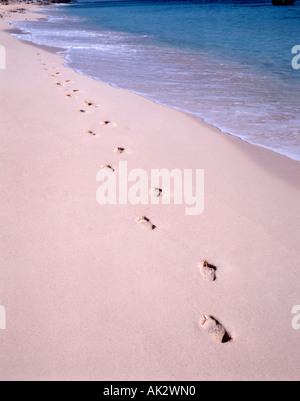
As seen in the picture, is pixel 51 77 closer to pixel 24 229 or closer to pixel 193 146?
pixel 193 146

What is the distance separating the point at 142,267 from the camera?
63.3 inches

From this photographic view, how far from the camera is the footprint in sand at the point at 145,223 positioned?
6.15ft

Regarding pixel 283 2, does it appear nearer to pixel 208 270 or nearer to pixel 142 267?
pixel 208 270

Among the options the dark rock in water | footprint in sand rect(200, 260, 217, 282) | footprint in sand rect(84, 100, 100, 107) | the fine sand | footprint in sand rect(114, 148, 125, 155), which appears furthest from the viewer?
the dark rock in water

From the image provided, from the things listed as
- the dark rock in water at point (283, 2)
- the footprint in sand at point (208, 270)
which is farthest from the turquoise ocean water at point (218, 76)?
the dark rock in water at point (283, 2)

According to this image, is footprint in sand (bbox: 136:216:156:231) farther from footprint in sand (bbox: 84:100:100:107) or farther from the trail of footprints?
footprint in sand (bbox: 84:100:100:107)

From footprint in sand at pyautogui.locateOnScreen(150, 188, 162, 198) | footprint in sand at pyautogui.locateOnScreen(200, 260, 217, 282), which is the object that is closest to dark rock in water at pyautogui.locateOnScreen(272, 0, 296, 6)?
footprint in sand at pyautogui.locateOnScreen(150, 188, 162, 198)

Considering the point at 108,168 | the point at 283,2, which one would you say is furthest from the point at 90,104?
the point at 283,2

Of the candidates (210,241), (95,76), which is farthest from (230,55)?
(210,241)

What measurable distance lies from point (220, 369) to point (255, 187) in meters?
1.51

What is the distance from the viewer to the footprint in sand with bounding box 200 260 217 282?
1582mm

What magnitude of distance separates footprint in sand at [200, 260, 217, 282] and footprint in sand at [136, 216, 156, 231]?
41cm

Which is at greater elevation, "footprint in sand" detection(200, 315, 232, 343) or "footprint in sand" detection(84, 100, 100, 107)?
"footprint in sand" detection(84, 100, 100, 107)

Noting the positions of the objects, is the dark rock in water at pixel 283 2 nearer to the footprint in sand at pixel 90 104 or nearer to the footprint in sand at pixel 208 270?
the footprint in sand at pixel 90 104
